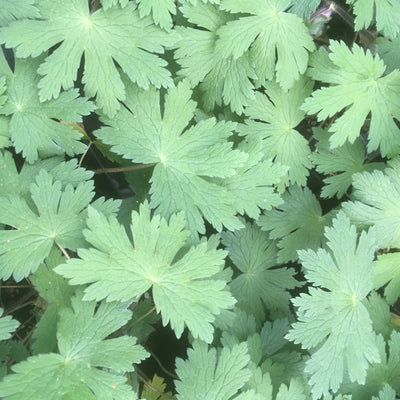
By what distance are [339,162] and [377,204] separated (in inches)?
10.1

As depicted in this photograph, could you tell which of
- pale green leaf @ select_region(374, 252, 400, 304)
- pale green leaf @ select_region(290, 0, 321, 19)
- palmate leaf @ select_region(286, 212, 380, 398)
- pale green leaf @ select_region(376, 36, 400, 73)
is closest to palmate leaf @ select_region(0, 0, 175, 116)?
pale green leaf @ select_region(290, 0, 321, 19)

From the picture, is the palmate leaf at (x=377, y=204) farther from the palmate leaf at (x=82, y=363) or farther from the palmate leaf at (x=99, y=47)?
the palmate leaf at (x=82, y=363)

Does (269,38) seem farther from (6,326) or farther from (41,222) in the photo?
(6,326)

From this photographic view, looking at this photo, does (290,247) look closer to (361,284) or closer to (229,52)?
(361,284)

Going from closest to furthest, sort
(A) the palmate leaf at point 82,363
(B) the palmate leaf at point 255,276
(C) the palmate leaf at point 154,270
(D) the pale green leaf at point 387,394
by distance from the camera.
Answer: (A) the palmate leaf at point 82,363 < (C) the palmate leaf at point 154,270 < (D) the pale green leaf at point 387,394 < (B) the palmate leaf at point 255,276

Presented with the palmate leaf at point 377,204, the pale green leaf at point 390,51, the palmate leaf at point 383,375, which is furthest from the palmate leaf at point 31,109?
the palmate leaf at point 383,375

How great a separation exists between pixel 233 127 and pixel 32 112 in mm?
732

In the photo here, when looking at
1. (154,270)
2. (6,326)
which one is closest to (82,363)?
(6,326)

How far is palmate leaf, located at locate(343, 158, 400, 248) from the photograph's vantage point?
1.93 m

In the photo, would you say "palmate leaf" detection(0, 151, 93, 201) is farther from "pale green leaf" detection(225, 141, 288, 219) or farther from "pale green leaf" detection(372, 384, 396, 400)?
"pale green leaf" detection(372, 384, 396, 400)

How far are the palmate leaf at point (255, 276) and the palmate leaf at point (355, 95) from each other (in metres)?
0.55

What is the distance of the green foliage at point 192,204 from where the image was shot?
1560 millimetres

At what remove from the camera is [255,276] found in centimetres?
205

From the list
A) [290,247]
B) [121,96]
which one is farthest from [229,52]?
[290,247]
